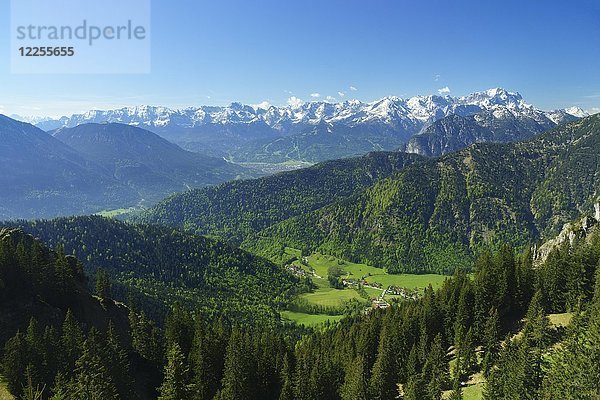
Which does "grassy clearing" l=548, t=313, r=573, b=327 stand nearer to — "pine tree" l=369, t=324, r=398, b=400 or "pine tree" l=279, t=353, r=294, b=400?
"pine tree" l=369, t=324, r=398, b=400

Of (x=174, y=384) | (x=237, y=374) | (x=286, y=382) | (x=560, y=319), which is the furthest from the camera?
(x=560, y=319)

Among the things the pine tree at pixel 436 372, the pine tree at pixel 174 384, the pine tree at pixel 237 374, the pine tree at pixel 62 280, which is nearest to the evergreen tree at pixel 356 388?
the pine tree at pixel 436 372

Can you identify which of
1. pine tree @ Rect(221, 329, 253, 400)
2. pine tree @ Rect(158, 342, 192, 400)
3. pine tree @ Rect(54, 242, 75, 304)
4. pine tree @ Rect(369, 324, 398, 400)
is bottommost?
pine tree @ Rect(369, 324, 398, 400)

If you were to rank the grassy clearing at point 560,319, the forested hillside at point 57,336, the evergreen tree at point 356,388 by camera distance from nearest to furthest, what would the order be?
1. the forested hillside at point 57,336
2. the evergreen tree at point 356,388
3. the grassy clearing at point 560,319

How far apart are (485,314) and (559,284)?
64.5 feet

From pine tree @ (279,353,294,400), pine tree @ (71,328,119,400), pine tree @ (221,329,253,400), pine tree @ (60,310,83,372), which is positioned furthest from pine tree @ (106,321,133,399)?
pine tree @ (279,353,294,400)

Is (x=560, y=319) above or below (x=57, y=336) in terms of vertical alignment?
below

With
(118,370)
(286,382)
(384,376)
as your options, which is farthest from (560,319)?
(118,370)

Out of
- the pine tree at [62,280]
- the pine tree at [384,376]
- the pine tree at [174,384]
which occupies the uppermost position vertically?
the pine tree at [62,280]

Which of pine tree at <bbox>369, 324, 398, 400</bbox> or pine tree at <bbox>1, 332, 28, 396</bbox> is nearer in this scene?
pine tree at <bbox>1, 332, 28, 396</bbox>

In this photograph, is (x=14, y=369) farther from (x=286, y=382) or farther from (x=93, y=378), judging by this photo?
(x=286, y=382)

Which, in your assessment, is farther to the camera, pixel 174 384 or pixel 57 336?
pixel 57 336

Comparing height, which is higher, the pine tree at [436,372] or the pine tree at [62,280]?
the pine tree at [62,280]

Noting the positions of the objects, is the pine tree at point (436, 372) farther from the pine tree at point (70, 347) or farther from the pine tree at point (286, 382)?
the pine tree at point (70, 347)
